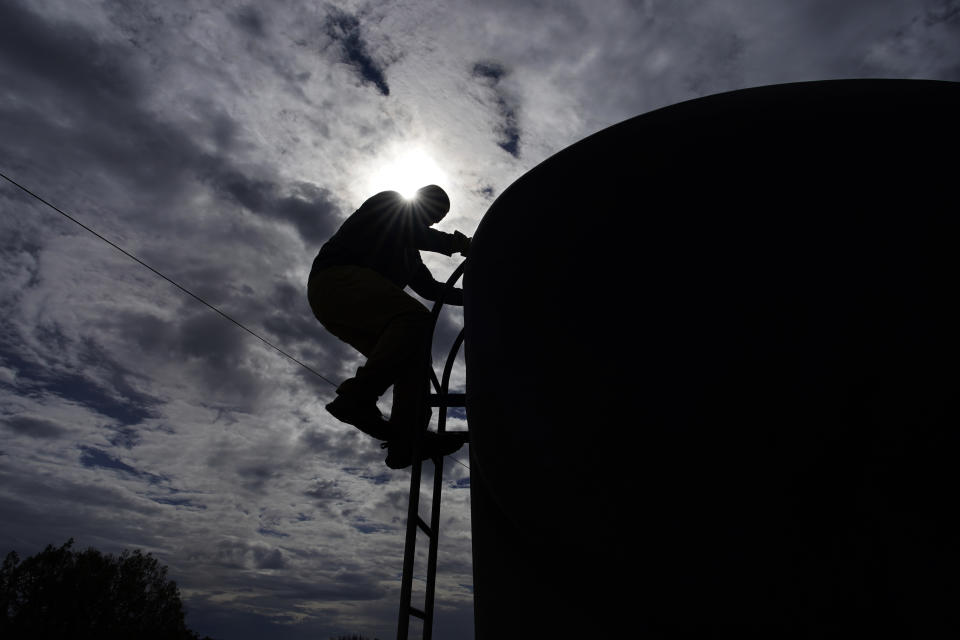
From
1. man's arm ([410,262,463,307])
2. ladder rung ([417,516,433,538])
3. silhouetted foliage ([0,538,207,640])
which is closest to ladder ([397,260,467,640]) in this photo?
ladder rung ([417,516,433,538])

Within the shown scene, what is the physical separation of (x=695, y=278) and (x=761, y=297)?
0.53ft

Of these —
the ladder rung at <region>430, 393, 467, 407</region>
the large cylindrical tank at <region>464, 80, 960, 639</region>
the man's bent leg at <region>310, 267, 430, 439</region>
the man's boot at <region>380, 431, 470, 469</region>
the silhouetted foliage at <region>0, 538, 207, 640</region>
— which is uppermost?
the silhouetted foliage at <region>0, 538, 207, 640</region>

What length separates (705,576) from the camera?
139 cm

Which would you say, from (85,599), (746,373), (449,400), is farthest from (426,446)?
(85,599)

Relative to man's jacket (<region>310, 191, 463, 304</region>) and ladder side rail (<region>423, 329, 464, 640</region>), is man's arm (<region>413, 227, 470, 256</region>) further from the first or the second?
ladder side rail (<region>423, 329, 464, 640</region>)

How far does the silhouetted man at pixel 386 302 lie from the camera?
115 inches

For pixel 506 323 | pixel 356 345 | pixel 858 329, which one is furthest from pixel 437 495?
pixel 858 329

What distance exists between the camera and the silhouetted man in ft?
9.60

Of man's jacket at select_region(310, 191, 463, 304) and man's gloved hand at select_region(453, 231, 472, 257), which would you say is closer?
man's jacket at select_region(310, 191, 463, 304)

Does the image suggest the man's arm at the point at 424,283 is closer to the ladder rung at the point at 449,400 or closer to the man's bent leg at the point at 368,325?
the man's bent leg at the point at 368,325

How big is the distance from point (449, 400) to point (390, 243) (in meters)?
1.20

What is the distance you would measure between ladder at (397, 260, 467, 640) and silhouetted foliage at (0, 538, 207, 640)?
70.0 meters

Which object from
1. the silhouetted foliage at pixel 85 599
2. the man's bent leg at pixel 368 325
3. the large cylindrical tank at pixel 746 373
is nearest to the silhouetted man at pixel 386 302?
the man's bent leg at pixel 368 325

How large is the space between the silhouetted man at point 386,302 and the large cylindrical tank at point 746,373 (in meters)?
1.26
